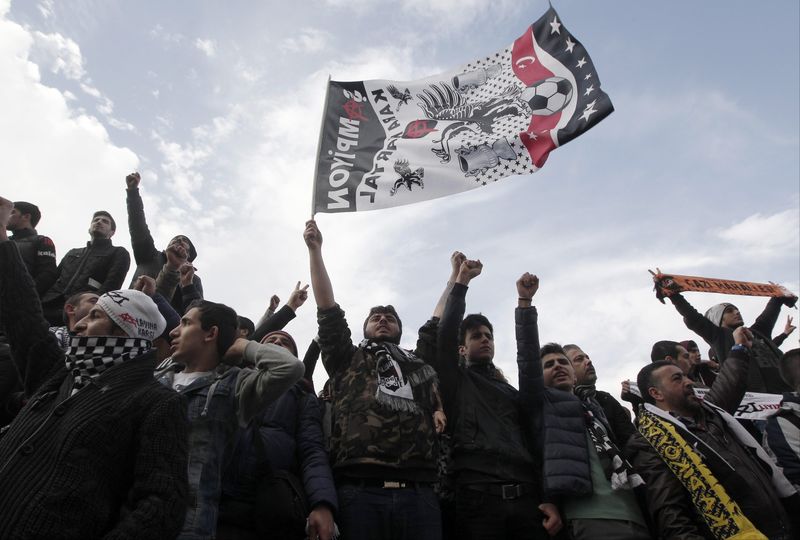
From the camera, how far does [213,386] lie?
128 inches

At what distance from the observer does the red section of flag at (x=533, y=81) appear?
6.23 meters

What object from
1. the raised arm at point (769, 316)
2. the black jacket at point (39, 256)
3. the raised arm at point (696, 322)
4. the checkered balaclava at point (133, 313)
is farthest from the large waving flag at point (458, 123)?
the raised arm at point (769, 316)

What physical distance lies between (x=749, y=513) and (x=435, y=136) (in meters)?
4.57

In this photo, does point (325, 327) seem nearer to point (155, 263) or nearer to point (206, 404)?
point (206, 404)

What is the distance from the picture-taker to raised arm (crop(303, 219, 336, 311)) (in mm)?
4648

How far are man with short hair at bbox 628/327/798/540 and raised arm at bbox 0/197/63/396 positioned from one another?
3886mm

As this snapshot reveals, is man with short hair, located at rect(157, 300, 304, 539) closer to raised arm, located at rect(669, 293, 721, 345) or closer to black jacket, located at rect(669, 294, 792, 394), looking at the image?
black jacket, located at rect(669, 294, 792, 394)

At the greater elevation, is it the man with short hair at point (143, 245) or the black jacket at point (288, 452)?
the man with short hair at point (143, 245)

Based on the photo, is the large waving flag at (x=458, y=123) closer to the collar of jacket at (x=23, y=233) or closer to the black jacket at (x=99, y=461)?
the black jacket at (x=99, y=461)

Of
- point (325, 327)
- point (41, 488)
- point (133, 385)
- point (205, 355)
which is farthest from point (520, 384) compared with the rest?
point (41, 488)

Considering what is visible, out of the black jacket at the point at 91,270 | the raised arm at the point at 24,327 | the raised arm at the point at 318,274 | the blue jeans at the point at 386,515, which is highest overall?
the black jacket at the point at 91,270

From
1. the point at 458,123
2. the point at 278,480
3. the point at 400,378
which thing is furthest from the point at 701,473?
the point at 458,123

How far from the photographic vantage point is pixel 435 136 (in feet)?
21.3

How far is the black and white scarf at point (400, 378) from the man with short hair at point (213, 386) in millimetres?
1044
